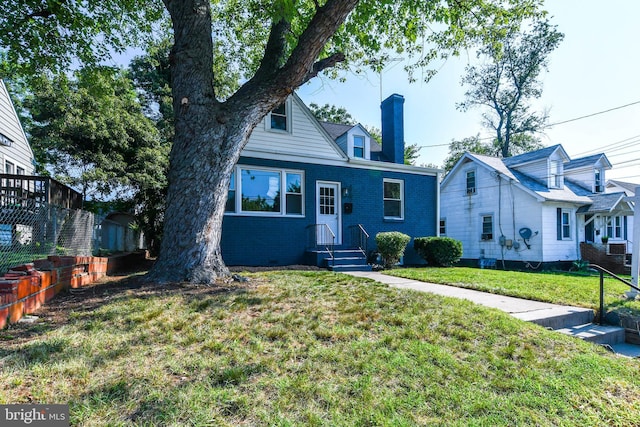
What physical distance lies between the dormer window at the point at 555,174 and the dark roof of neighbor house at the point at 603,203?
166 cm

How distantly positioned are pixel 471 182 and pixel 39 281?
18305mm

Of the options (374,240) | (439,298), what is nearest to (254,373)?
(439,298)

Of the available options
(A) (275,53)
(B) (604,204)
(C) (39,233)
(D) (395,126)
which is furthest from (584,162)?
(C) (39,233)

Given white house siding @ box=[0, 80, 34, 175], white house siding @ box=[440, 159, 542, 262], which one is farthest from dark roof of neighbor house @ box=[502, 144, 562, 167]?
white house siding @ box=[0, 80, 34, 175]

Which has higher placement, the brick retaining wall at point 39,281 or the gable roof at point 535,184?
the gable roof at point 535,184

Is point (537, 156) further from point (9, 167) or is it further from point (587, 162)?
point (9, 167)

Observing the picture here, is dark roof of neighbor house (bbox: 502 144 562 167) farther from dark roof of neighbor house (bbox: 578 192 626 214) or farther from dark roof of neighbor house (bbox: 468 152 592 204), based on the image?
dark roof of neighbor house (bbox: 578 192 626 214)

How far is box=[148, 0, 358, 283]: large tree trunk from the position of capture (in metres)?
4.73

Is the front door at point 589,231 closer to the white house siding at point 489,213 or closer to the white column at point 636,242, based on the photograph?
the white house siding at point 489,213

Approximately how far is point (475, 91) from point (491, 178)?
1202 centimetres

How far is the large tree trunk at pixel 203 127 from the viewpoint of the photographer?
15.5ft

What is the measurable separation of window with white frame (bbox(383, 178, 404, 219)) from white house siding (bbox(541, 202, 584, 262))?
24.2 feet

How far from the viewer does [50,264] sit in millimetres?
3891

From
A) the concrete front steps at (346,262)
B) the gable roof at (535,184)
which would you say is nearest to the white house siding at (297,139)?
the concrete front steps at (346,262)
